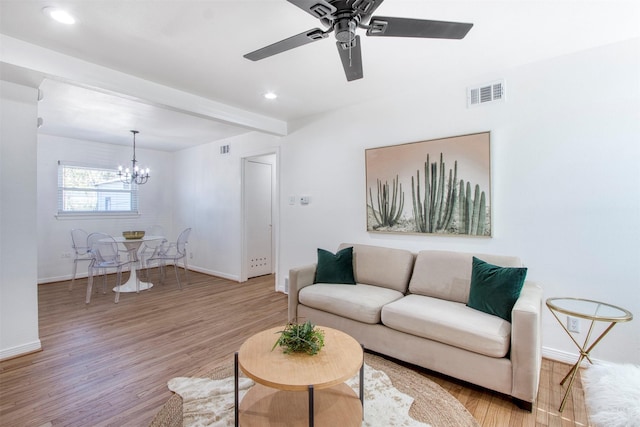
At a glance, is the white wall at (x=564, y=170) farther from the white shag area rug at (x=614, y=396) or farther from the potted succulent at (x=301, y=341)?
the potted succulent at (x=301, y=341)

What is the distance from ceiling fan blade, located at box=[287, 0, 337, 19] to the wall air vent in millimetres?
1928

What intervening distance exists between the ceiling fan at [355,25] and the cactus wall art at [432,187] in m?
1.42

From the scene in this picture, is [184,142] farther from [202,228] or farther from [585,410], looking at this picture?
[585,410]

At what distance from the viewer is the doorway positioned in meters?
5.20

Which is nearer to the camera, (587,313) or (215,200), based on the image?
(587,313)

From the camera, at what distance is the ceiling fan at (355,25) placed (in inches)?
54.5

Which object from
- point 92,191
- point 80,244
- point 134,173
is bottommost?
point 80,244

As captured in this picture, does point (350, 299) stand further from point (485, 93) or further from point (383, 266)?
point (485, 93)

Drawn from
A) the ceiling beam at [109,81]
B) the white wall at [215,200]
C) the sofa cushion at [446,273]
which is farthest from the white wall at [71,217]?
the sofa cushion at [446,273]

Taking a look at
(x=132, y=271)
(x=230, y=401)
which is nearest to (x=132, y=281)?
(x=132, y=271)

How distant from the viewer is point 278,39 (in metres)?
2.21

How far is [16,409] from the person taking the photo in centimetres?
189

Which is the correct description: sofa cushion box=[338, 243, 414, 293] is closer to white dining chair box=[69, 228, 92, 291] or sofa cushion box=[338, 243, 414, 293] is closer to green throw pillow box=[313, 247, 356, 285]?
green throw pillow box=[313, 247, 356, 285]

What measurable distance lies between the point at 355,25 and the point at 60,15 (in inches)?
74.9
